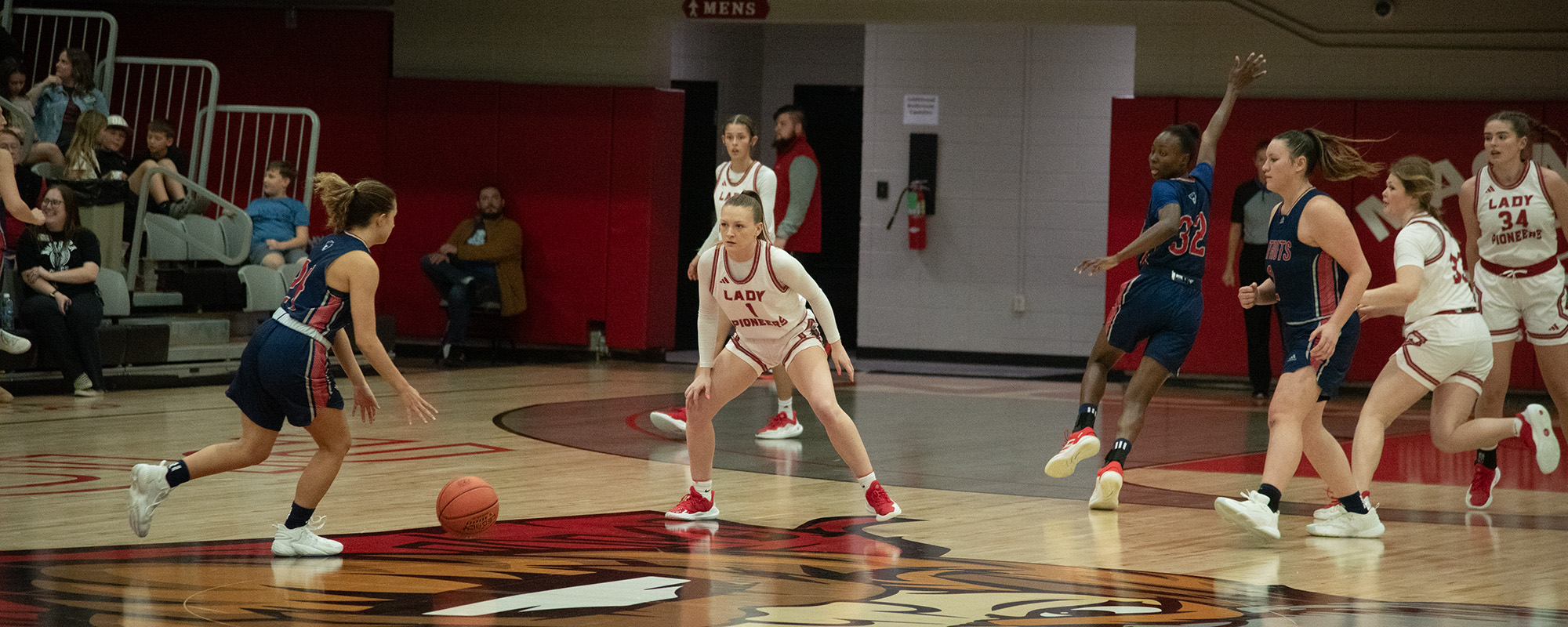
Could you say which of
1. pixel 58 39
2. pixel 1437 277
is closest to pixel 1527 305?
pixel 1437 277

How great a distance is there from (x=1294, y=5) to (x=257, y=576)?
31.3ft

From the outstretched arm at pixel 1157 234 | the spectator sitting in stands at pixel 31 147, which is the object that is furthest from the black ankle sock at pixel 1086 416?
the spectator sitting in stands at pixel 31 147

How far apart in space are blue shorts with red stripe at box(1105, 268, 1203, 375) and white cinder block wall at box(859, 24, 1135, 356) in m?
7.24

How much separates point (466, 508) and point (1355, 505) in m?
3.23

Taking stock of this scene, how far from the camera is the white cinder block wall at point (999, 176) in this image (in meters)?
13.7

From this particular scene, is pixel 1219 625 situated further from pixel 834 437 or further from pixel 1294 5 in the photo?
pixel 1294 5

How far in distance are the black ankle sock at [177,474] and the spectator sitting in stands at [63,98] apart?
7.02 meters

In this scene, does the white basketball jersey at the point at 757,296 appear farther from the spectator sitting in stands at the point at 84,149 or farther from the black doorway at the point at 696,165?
the black doorway at the point at 696,165

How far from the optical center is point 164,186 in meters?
11.4

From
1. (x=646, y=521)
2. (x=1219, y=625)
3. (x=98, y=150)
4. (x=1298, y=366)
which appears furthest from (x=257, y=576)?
(x=98, y=150)

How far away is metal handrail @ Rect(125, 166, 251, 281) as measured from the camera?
1086 centimetres

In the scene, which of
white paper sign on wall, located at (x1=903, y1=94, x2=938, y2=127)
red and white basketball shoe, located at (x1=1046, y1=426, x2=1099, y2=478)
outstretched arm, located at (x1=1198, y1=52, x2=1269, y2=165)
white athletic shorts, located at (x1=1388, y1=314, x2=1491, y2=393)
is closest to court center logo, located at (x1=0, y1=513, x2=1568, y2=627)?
red and white basketball shoe, located at (x1=1046, y1=426, x2=1099, y2=478)

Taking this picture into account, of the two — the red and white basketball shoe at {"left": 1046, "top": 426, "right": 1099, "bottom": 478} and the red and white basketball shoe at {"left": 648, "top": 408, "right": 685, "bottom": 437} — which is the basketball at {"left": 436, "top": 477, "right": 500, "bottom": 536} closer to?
the red and white basketball shoe at {"left": 1046, "top": 426, "right": 1099, "bottom": 478}

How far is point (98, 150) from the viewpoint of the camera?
36.0 feet
